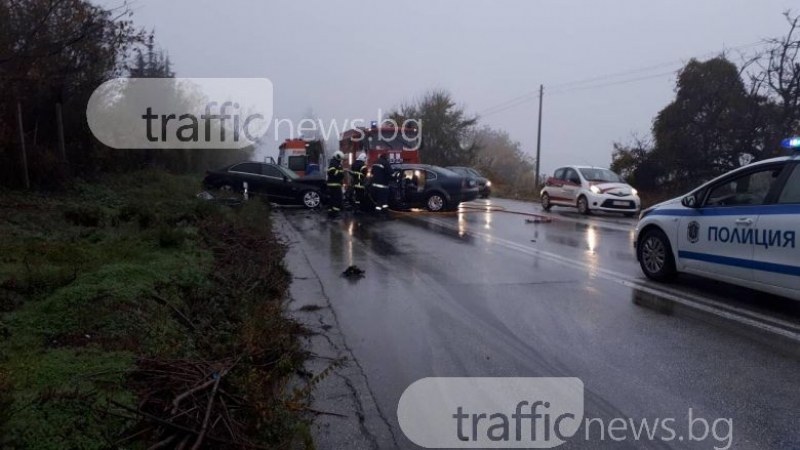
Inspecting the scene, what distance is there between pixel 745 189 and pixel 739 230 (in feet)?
1.75

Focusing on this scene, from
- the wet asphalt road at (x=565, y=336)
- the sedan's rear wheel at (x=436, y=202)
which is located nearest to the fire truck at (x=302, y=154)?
the sedan's rear wheel at (x=436, y=202)

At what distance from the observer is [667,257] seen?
26.8ft

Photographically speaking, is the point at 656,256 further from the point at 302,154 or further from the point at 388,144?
the point at 302,154

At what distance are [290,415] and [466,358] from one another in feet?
6.11

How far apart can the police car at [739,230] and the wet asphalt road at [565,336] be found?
1.08ft

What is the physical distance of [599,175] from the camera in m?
21.0

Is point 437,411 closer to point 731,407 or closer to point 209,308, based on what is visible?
point 731,407

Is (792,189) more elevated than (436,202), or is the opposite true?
(792,189)

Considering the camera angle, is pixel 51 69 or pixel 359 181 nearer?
pixel 51 69

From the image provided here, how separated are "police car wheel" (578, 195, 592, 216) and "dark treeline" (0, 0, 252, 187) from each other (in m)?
13.2

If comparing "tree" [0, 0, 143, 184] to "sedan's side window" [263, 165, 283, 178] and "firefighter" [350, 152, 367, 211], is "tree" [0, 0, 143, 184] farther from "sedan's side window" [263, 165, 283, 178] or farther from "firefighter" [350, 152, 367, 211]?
"firefighter" [350, 152, 367, 211]

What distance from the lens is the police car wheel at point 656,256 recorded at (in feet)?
26.8

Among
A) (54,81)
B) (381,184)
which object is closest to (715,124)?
(381,184)

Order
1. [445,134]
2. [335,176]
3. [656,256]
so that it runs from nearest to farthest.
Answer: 1. [656,256]
2. [335,176]
3. [445,134]
